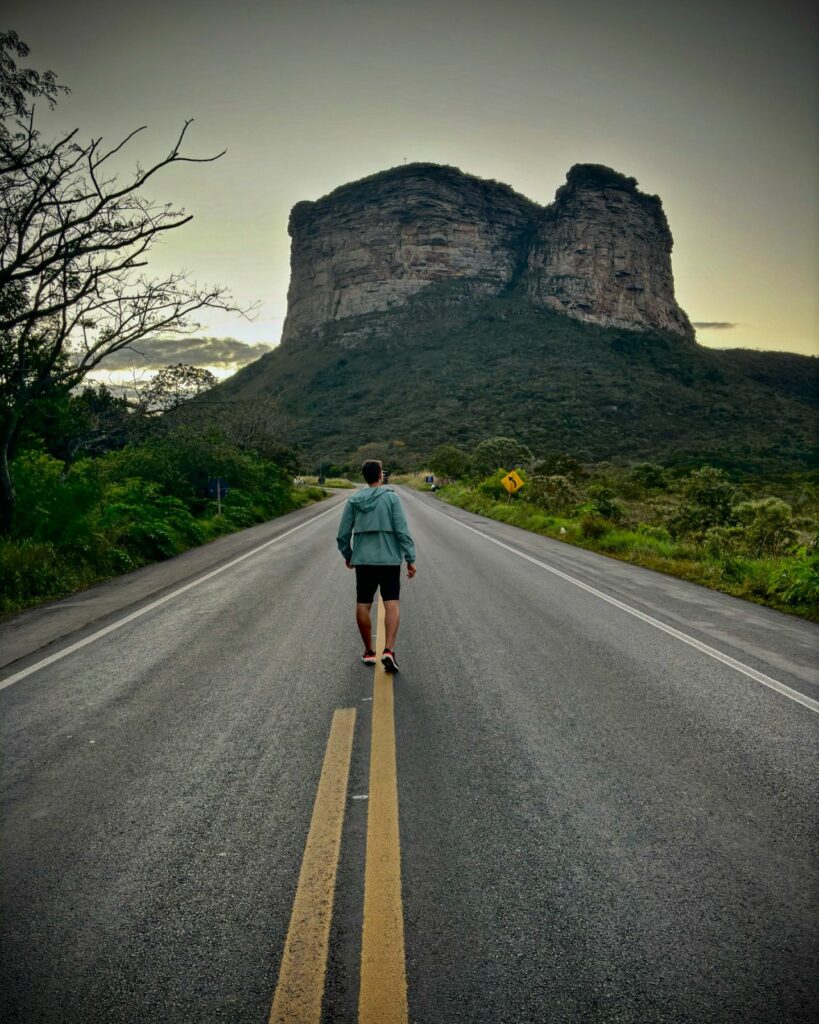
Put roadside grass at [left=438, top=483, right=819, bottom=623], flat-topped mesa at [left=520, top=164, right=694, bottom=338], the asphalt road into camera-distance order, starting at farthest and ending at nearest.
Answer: flat-topped mesa at [left=520, top=164, right=694, bottom=338] → roadside grass at [left=438, top=483, right=819, bottom=623] → the asphalt road

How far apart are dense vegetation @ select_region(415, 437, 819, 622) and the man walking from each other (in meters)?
6.02

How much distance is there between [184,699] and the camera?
4.26m

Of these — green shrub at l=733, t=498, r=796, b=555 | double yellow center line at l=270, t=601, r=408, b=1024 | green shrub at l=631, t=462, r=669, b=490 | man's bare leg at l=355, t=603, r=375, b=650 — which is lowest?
double yellow center line at l=270, t=601, r=408, b=1024

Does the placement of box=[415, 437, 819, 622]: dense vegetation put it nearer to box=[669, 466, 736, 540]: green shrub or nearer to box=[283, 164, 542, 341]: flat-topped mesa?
box=[669, 466, 736, 540]: green shrub

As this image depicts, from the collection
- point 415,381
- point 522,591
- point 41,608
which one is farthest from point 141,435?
point 415,381

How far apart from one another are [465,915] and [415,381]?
84220mm

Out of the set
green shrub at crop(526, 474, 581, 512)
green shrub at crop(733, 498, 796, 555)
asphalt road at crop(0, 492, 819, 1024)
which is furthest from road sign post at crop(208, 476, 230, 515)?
green shrub at crop(733, 498, 796, 555)

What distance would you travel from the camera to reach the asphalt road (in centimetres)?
181

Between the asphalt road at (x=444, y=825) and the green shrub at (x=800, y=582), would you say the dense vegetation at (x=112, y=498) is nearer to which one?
the asphalt road at (x=444, y=825)

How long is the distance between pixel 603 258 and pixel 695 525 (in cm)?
11294

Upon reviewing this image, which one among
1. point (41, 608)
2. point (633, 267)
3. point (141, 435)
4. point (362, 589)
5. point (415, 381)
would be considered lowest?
point (41, 608)

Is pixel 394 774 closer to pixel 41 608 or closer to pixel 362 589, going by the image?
pixel 362 589

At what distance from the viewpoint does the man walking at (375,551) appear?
16.4ft

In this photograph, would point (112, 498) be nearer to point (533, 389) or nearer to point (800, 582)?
point (800, 582)
